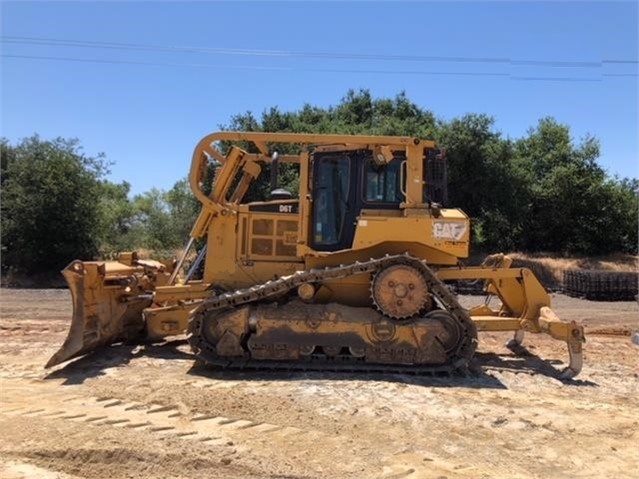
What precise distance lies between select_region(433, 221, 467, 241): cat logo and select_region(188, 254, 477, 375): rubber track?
545mm

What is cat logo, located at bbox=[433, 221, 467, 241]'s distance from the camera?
8156 millimetres

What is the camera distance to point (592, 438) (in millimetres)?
5523

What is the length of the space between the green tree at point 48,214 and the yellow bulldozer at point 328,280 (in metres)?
16.2

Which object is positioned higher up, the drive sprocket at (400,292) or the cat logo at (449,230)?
the cat logo at (449,230)

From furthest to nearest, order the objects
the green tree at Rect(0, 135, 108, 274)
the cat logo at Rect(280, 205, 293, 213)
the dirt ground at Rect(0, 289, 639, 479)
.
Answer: the green tree at Rect(0, 135, 108, 274) < the cat logo at Rect(280, 205, 293, 213) < the dirt ground at Rect(0, 289, 639, 479)

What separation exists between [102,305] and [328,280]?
3172 millimetres

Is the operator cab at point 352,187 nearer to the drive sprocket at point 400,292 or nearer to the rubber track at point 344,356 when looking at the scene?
the rubber track at point 344,356

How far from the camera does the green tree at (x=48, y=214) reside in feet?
78.9

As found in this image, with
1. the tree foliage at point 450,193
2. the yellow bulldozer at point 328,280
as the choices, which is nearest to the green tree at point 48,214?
the tree foliage at point 450,193

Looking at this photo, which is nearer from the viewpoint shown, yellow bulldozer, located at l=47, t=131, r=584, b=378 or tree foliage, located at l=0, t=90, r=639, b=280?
yellow bulldozer, located at l=47, t=131, r=584, b=378

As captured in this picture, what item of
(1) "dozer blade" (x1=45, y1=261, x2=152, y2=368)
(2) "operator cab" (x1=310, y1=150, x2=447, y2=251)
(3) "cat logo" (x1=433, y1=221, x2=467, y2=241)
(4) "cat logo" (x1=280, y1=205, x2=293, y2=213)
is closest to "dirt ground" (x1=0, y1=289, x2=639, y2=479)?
(1) "dozer blade" (x1=45, y1=261, x2=152, y2=368)

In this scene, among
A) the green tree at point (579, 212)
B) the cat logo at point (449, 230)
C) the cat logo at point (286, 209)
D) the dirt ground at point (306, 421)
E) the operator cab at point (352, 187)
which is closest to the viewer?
the dirt ground at point (306, 421)

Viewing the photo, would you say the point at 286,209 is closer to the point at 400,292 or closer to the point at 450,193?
the point at 400,292

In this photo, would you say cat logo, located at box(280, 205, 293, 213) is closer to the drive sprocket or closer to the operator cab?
the operator cab
